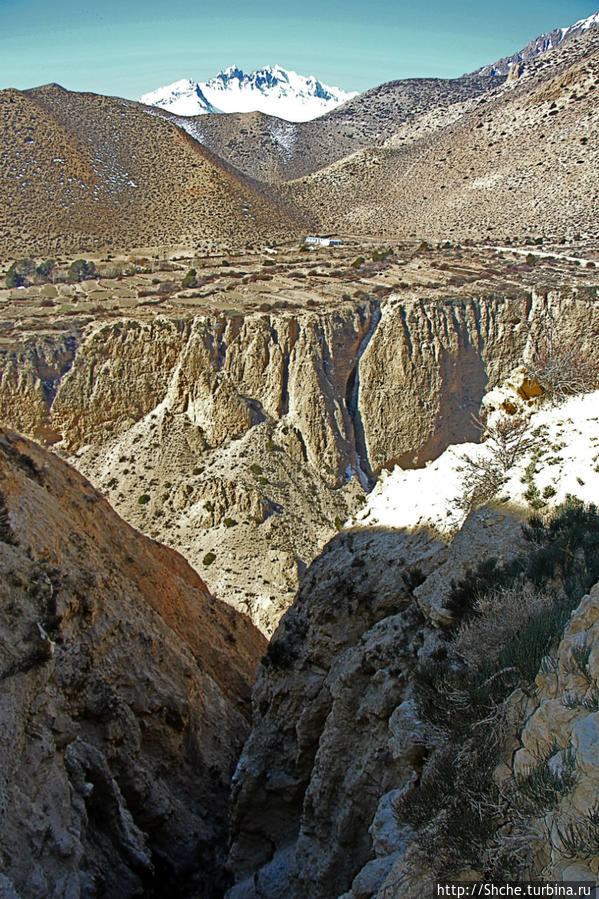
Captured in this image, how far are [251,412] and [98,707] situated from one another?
16.4 m

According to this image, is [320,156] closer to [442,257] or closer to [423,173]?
[423,173]

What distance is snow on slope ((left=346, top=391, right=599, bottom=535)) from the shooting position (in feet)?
33.3

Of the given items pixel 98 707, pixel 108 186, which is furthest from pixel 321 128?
pixel 98 707

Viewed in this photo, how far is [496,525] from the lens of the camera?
9906 mm

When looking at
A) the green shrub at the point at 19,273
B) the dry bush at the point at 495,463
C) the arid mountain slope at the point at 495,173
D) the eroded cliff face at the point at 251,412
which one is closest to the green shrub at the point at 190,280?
the eroded cliff face at the point at 251,412

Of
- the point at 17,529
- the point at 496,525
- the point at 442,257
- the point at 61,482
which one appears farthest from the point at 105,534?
the point at 442,257

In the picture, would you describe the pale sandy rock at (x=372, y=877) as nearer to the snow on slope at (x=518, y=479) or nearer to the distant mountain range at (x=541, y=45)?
the snow on slope at (x=518, y=479)

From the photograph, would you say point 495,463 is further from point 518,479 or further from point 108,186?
point 108,186

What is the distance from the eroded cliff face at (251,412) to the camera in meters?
23.3

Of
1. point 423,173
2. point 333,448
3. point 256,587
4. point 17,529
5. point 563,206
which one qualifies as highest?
point 423,173

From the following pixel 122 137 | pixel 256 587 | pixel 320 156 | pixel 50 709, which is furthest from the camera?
pixel 320 156

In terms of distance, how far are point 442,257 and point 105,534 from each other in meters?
33.5

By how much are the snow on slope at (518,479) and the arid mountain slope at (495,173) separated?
1682 inches

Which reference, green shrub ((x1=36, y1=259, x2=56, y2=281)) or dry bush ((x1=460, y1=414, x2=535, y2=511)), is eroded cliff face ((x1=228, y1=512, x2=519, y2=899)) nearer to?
dry bush ((x1=460, y1=414, x2=535, y2=511))
